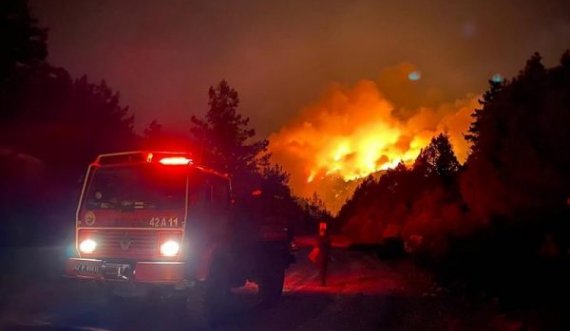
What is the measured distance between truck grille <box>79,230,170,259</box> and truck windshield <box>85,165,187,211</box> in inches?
17.2

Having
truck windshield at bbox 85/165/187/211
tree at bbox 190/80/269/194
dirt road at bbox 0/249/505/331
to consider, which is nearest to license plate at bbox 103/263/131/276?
dirt road at bbox 0/249/505/331

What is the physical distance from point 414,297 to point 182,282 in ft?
24.6

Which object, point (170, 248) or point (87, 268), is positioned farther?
point (87, 268)

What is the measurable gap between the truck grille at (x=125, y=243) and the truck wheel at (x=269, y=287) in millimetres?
3685

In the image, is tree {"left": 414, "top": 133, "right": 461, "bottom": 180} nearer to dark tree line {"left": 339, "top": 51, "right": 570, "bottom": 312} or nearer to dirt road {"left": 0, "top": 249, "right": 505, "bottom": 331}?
dark tree line {"left": 339, "top": 51, "right": 570, "bottom": 312}

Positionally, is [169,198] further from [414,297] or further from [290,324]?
[414,297]

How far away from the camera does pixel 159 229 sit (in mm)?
9336

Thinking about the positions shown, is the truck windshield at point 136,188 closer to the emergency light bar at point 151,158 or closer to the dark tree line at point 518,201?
the emergency light bar at point 151,158

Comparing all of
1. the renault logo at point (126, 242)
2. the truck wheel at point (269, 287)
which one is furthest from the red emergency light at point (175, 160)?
the truck wheel at point (269, 287)

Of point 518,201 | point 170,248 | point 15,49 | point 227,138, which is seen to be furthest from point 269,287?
point 227,138

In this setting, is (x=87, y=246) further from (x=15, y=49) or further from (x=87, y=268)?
(x=15, y=49)

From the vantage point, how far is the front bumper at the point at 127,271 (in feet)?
29.6

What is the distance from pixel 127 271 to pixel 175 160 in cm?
206

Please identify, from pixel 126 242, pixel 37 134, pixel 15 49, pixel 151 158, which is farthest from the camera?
pixel 37 134
